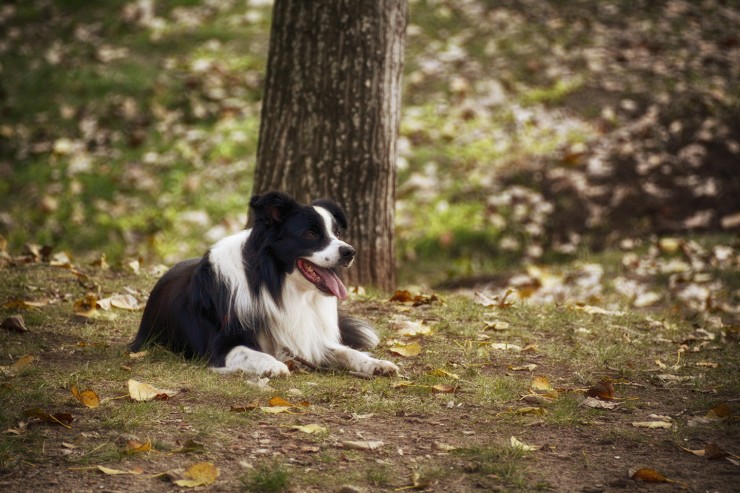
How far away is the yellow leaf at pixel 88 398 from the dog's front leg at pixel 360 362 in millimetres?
1388

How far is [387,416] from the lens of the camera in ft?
12.0

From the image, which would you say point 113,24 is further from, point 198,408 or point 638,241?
point 198,408

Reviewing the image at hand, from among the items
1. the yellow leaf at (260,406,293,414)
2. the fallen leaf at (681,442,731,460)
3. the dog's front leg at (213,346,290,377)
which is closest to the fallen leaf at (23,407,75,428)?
the yellow leaf at (260,406,293,414)

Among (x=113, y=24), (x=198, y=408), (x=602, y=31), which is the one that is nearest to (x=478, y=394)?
(x=198, y=408)

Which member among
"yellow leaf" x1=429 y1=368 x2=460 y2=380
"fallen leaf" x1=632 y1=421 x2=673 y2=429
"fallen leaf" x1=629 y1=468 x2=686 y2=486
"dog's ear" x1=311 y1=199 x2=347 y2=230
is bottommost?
"fallen leaf" x1=632 y1=421 x2=673 y2=429

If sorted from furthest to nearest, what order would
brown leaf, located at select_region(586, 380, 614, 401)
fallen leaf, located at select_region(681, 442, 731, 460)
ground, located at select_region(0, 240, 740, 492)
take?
brown leaf, located at select_region(586, 380, 614, 401) < fallen leaf, located at select_region(681, 442, 731, 460) < ground, located at select_region(0, 240, 740, 492)

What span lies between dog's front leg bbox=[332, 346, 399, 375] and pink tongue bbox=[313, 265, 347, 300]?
303 millimetres

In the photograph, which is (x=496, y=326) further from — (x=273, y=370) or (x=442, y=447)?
(x=442, y=447)

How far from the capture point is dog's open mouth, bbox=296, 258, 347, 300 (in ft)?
14.7

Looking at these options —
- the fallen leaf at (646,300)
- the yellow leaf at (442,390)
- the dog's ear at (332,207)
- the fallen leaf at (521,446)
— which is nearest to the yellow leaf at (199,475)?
the fallen leaf at (521,446)

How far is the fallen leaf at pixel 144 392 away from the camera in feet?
12.0

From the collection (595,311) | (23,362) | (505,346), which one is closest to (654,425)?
(505,346)

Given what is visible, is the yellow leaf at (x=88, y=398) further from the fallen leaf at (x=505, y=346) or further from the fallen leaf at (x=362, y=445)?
the fallen leaf at (x=505, y=346)

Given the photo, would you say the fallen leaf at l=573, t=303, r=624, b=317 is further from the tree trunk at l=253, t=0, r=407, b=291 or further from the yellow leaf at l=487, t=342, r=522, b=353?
the tree trunk at l=253, t=0, r=407, b=291
